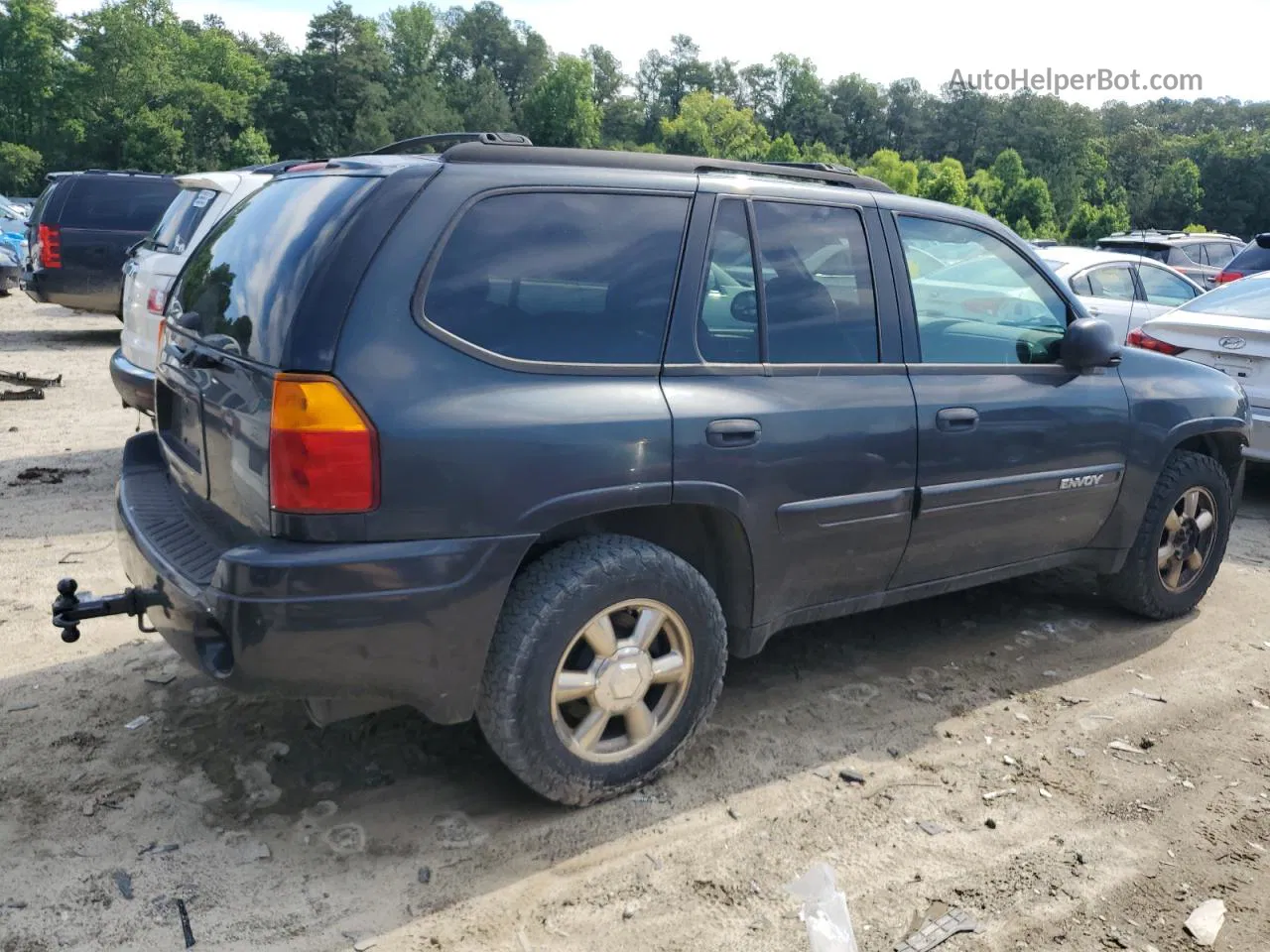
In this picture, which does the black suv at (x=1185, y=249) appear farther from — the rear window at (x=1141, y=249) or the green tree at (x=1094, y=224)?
the green tree at (x=1094, y=224)

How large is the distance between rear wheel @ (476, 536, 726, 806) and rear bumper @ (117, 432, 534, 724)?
0.11 meters

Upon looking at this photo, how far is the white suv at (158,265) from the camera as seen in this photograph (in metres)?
6.48

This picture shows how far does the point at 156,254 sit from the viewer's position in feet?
23.7

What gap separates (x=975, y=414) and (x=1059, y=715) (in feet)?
3.81

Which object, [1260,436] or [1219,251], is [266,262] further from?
[1219,251]

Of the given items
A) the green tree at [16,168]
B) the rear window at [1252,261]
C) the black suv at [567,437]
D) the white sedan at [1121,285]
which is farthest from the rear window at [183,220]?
the green tree at [16,168]

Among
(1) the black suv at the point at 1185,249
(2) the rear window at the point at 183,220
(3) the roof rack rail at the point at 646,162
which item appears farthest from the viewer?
(1) the black suv at the point at 1185,249

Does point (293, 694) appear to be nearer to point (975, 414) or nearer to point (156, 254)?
point (975, 414)

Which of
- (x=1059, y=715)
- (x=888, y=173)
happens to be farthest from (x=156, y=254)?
(x=888, y=173)

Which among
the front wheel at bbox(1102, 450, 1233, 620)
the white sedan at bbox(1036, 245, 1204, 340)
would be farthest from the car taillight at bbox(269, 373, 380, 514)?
the white sedan at bbox(1036, 245, 1204, 340)

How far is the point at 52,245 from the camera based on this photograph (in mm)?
13234

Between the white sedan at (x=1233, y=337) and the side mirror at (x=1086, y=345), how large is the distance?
282 centimetres

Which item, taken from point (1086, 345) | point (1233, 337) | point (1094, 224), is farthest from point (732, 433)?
point (1094, 224)

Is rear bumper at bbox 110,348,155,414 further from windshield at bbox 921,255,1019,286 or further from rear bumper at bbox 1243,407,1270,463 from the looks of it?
Answer: rear bumper at bbox 1243,407,1270,463
